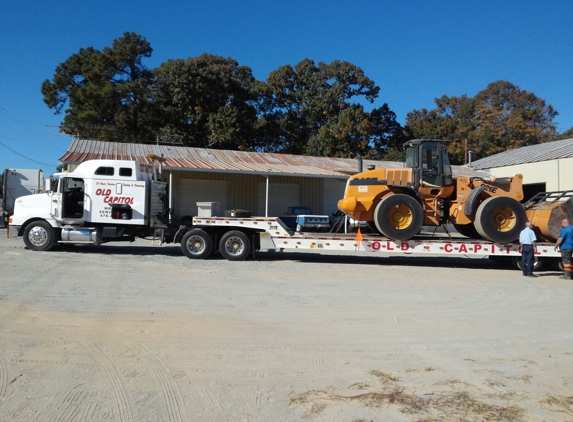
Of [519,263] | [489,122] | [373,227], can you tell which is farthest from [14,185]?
[489,122]

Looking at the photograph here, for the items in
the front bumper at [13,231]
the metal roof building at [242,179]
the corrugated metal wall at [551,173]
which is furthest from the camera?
the metal roof building at [242,179]

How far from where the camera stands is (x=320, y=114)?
139 ft

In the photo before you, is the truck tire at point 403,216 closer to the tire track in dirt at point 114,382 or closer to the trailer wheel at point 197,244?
the trailer wheel at point 197,244

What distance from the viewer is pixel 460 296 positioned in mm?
10109

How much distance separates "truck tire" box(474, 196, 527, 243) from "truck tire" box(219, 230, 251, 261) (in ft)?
20.9

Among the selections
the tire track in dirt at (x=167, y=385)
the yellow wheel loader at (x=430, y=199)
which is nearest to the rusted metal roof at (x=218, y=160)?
the yellow wheel loader at (x=430, y=199)

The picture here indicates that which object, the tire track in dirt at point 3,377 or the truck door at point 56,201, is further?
the truck door at point 56,201

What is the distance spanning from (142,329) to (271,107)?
38.7 meters

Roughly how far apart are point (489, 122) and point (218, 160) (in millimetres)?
35037

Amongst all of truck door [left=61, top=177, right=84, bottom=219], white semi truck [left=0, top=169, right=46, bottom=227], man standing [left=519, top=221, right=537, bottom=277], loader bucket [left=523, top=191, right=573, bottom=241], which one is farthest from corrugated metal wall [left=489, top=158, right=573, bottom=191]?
white semi truck [left=0, top=169, right=46, bottom=227]

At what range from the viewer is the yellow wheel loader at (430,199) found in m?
13.6

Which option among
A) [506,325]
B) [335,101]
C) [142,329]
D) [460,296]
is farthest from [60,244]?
[335,101]

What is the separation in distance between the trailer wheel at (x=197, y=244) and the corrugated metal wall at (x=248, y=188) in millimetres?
13082

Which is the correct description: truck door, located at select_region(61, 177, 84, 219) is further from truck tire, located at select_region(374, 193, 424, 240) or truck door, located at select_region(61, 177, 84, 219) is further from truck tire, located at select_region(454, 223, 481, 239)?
truck tire, located at select_region(454, 223, 481, 239)
